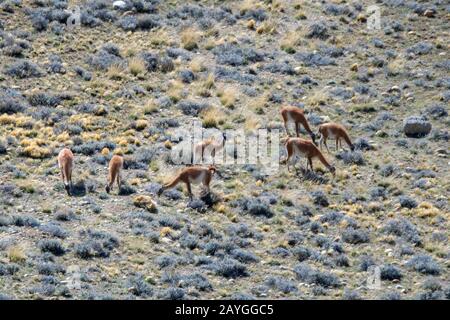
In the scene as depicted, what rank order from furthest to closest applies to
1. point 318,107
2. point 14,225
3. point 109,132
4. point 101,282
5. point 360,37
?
point 360,37, point 318,107, point 109,132, point 14,225, point 101,282

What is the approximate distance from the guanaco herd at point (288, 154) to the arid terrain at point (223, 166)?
0.34 metres

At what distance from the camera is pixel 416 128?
31938 mm

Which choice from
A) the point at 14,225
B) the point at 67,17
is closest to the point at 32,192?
the point at 14,225

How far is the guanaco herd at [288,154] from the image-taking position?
26.5 m

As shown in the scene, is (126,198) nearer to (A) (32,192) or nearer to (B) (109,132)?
(A) (32,192)

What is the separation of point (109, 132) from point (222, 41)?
8724 mm

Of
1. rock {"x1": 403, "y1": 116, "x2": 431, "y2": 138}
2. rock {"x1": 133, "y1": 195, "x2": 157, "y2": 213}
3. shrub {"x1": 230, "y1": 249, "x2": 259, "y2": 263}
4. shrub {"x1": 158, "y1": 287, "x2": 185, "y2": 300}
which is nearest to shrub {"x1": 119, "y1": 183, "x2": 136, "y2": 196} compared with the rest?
rock {"x1": 133, "y1": 195, "x2": 157, "y2": 213}

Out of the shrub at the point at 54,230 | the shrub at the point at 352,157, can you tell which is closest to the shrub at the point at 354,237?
the shrub at the point at 352,157

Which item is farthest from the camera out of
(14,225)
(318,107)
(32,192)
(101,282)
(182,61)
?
(182,61)

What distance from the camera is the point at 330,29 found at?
39719 mm

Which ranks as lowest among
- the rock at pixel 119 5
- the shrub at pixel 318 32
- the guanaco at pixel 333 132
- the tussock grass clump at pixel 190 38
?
the guanaco at pixel 333 132

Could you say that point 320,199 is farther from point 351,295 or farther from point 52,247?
point 52,247

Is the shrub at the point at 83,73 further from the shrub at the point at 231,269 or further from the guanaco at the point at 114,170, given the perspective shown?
the shrub at the point at 231,269

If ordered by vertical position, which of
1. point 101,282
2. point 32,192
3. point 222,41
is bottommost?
point 101,282
